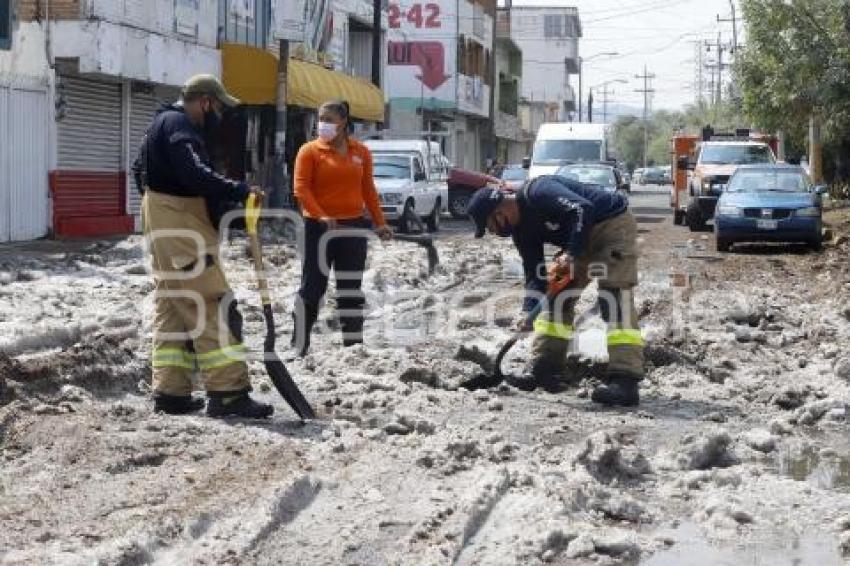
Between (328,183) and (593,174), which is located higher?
(593,174)

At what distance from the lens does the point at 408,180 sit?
96.3ft

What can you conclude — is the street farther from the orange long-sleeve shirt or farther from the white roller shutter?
the white roller shutter

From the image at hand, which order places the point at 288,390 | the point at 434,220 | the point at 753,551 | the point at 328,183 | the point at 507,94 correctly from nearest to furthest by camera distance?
the point at 753,551 → the point at 288,390 → the point at 328,183 → the point at 434,220 → the point at 507,94

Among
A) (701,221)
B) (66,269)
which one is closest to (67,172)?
(66,269)

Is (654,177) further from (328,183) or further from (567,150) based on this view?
(328,183)

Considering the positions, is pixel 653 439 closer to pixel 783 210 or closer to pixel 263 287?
pixel 263 287

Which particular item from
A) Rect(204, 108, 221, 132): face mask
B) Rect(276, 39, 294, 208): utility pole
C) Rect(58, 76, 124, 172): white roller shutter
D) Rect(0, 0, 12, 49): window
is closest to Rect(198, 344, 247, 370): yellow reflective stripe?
Rect(204, 108, 221, 132): face mask

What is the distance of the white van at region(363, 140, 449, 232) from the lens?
2850cm

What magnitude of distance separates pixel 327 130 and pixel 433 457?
4200mm

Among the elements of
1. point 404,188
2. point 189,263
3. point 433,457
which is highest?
point 404,188

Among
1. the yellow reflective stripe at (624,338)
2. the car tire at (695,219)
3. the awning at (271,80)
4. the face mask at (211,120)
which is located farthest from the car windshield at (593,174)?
the face mask at (211,120)


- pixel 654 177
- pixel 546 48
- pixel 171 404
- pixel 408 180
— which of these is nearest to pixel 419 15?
pixel 408 180

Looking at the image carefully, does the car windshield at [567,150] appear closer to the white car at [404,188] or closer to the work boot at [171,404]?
the white car at [404,188]

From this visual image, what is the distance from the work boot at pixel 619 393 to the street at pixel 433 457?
3.8 inches
